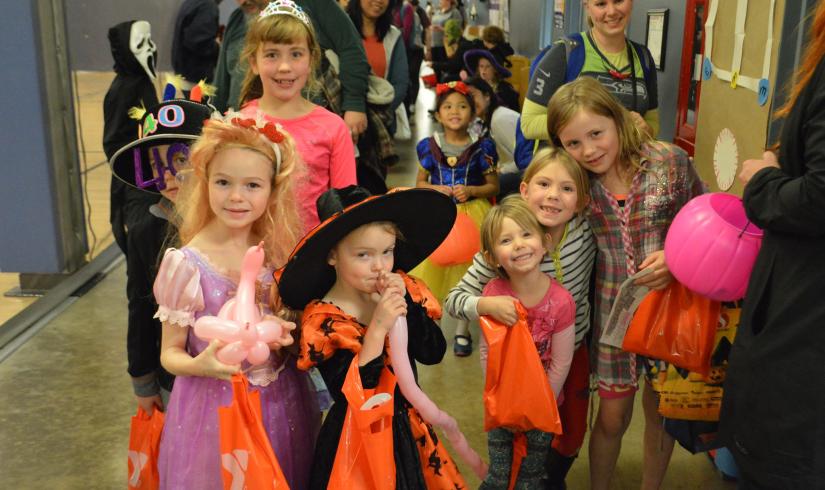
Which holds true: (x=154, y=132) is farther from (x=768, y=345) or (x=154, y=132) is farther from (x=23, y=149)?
(x=23, y=149)

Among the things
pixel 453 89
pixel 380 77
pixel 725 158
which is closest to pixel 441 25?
pixel 380 77

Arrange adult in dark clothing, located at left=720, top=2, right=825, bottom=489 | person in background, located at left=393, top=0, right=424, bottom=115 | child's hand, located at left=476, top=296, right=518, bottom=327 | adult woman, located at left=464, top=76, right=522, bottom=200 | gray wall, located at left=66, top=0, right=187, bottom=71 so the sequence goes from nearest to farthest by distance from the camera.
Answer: adult in dark clothing, located at left=720, top=2, right=825, bottom=489 → child's hand, located at left=476, top=296, right=518, bottom=327 → gray wall, located at left=66, top=0, right=187, bottom=71 → adult woman, located at left=464, top=76, right=522, bottom=200 → person in background, located at left=393, top=0, right=424, bottom=115

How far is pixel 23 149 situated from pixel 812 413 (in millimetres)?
4520

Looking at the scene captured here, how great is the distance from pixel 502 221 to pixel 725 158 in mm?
1469

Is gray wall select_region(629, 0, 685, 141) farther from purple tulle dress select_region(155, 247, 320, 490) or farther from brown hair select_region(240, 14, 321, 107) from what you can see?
purple tulle dress select_region(155, 247, 320, 490)

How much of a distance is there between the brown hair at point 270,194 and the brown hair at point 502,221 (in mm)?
589

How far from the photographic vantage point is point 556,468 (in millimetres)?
2846

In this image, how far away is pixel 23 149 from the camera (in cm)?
488

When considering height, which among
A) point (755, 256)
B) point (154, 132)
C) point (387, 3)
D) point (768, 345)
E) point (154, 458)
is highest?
point (387, 3)

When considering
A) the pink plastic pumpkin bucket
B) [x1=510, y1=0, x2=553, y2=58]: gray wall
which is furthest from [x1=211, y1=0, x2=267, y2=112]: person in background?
[x1=510, y1=0, x2=553, y2=58]: gray wall

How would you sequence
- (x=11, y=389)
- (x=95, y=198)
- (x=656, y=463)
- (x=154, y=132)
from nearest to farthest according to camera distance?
(x=154, y=132), (x=656, y=463), (x=11, y=389), (x=95, y=198)

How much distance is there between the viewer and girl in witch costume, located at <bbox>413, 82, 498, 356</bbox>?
4.42 metres

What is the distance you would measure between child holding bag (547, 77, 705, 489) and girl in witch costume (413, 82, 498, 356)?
5.88 ft

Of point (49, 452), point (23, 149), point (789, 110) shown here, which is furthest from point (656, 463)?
point (23, 149)
